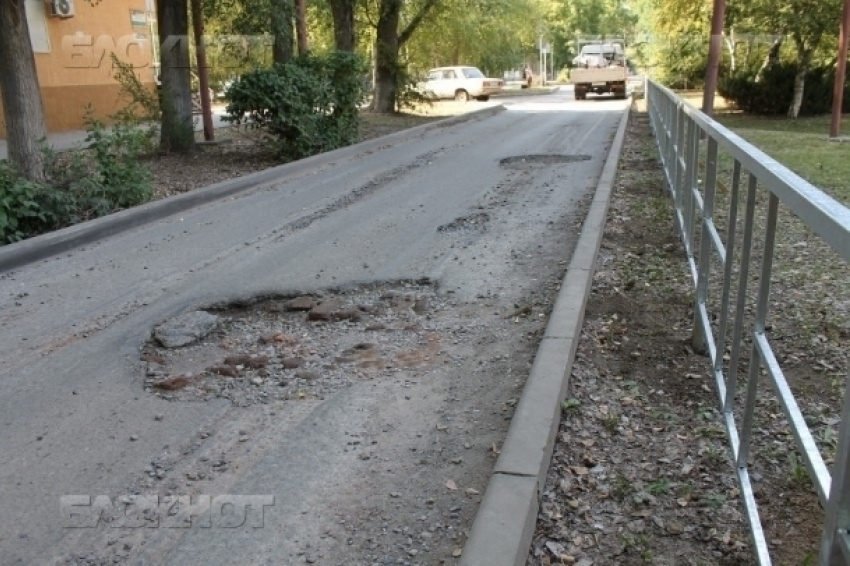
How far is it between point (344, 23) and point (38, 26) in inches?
286

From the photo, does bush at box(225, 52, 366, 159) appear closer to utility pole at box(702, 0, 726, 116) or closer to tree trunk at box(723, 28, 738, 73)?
utility pole at box(702, 0, 726, 116)

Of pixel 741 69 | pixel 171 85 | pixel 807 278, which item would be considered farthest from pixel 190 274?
pixel 741 69

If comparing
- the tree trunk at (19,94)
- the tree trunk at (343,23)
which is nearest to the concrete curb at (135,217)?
the tree trunk at (19,94)

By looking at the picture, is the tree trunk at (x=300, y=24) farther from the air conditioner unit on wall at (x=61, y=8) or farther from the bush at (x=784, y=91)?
the bush at (x=784, y=91)

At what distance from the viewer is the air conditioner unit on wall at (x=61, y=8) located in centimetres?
1809

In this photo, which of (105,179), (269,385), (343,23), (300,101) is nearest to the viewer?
(269,385)

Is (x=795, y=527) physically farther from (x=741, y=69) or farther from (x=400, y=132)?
(x=741, y=69)

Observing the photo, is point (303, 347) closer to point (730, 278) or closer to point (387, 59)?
point (730, 278)

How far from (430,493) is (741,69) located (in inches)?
1058

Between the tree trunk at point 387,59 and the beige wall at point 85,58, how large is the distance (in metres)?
6.84

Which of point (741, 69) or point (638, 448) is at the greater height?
point (741, 69)

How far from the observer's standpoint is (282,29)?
14.4m

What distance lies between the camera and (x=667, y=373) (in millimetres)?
4277

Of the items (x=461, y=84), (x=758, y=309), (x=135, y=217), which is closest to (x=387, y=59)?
(x=461, y=84)
